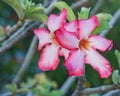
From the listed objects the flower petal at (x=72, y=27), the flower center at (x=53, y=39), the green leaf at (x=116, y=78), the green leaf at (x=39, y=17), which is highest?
the green leaf at (x=39, y=17)

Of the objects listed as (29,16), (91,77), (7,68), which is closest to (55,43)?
(29,16)

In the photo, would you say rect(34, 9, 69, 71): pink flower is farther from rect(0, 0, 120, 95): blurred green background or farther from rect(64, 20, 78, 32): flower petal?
rect(0, 0, 120, 95): blurred green background

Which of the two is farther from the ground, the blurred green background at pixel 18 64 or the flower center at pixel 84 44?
the flower center at pixel 84 44

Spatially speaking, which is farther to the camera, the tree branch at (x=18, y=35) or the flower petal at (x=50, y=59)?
the tree branch at (x=18, y=35)

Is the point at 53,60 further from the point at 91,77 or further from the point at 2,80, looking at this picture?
the point at 2,80

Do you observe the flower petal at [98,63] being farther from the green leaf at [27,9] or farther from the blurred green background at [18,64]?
the blurred green background at [18,64]

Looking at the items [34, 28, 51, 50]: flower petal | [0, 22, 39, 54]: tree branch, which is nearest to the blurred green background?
[0, 22, 39, 54]: tree branch

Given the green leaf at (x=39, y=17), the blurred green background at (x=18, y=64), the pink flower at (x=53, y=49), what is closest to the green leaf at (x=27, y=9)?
the green leaf at (x=39, y=17)

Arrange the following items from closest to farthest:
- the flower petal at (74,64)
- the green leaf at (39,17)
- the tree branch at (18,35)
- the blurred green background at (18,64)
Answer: the flower petal at (74,64) → the green leaf at (39,17) → the tree branch at (18,35) → the blurred green background at (18,64)
